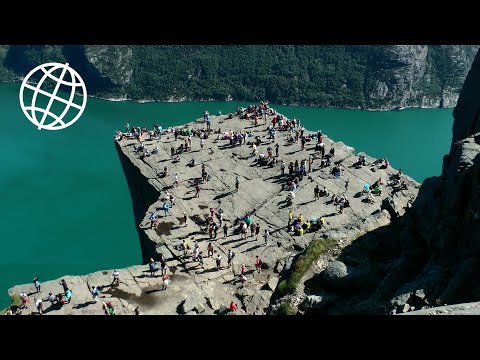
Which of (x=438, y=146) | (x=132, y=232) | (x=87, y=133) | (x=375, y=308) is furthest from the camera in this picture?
(x=87, y=133)

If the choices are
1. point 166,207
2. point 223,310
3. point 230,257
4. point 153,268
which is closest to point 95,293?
point 153,268

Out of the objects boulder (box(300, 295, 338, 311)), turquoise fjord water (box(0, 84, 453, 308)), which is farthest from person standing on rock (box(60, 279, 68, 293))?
turquoise fjord water (box(0, 84, 453, 308))

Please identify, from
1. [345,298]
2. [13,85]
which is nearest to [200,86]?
[13,85]

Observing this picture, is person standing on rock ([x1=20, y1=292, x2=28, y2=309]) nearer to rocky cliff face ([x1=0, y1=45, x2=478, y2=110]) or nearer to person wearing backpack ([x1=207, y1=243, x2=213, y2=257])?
person wearing backpack ([x1=207, y1=243, x2=213, y2=257])

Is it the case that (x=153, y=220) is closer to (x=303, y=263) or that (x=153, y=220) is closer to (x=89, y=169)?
(x=303, y=263)

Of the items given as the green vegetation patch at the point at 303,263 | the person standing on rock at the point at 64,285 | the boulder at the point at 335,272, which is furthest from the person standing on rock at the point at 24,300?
the boulder at the point at 335,272

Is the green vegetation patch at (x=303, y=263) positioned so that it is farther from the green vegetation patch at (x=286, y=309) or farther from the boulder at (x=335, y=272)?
the boulder at (x=335, y=272)
